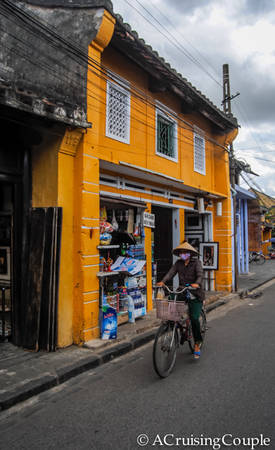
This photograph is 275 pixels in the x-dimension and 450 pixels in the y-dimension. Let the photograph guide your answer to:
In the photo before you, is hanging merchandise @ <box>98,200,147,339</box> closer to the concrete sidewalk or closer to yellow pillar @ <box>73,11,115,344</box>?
yellow pillar @ <box>73,11,115,344</box>

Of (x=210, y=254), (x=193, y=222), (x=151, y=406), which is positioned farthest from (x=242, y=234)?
(x=151, y=406)

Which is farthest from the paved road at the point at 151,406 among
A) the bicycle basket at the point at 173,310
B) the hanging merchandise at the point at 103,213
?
the hanging merchandise at the point at 103,213

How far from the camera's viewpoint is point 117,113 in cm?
777

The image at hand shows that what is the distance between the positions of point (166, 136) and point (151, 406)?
761cm

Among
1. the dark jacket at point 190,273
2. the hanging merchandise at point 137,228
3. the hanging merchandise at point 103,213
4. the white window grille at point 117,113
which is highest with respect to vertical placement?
the white window grille at point 117,113

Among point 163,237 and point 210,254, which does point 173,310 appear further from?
point 210,254

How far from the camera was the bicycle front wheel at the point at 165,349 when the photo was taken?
451cm

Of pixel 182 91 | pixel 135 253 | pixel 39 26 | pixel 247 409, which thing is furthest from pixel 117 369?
pixel 182 91

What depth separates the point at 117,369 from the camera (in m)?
5.14

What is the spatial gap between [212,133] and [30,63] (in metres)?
8.20

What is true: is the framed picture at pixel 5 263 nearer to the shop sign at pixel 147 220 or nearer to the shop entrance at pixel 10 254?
the shop entrance at pixel 10 254

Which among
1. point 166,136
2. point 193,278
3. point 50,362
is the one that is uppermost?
point 166,136

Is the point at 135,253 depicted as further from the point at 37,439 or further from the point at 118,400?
the point at 37,439

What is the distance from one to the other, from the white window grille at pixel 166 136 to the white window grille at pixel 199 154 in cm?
150
